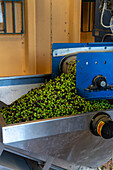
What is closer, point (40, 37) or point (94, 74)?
point (94, 74)

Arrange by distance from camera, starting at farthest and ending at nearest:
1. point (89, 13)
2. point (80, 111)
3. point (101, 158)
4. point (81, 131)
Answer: point (89, 13), point (101, 158), point (80, 111), point (81, 131)

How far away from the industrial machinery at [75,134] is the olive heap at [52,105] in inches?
2.7

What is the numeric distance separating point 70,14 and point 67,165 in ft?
8.86

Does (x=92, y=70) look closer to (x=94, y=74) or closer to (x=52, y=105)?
(x=94, y=74)

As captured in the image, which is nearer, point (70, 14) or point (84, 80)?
point (84, 80)

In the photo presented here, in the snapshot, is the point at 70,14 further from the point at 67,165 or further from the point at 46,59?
the point at 67,165

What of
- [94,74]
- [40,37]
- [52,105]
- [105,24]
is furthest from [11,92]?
[40,37]

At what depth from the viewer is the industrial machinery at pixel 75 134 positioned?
3.58 feet

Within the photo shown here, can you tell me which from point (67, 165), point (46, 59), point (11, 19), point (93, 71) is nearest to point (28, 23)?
point (11, 19)

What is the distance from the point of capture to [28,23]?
326 cm

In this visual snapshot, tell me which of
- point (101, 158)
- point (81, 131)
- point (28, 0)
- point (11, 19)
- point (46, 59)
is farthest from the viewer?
point (46, 59)

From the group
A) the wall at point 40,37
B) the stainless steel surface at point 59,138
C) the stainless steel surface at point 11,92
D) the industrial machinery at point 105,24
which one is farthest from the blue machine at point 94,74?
the wall at point 40,37

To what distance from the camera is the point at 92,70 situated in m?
1.35

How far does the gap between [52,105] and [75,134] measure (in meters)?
0.22
